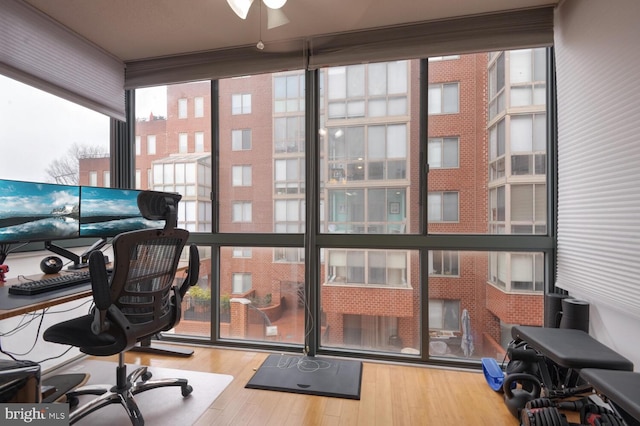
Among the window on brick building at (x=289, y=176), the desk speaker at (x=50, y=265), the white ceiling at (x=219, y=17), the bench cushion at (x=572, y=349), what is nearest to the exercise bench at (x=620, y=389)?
the bench cushion at (x=572, y=349)

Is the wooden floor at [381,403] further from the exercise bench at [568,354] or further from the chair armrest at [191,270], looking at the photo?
the chair armrest at [191,270]

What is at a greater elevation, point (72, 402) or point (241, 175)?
point (241, 175)

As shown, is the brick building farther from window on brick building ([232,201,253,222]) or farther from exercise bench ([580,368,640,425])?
exercise bench ([580,368,640,425])

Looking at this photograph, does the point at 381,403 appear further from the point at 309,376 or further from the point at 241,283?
the point at 241,283

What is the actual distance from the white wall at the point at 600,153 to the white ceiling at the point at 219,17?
0.52 m

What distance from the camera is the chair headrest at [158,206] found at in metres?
1.58

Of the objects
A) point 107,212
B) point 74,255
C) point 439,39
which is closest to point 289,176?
point 107,212

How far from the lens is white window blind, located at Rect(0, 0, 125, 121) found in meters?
2.09

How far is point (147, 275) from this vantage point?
1.67m

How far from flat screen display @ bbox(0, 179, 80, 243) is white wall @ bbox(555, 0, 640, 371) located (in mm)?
3422

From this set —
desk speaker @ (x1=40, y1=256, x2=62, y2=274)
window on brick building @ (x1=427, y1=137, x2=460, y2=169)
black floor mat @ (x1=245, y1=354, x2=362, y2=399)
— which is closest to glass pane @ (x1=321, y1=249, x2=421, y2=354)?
black floor mat @ (x1=245, y1=354, x2=362, y2=399)

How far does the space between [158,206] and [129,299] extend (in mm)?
527

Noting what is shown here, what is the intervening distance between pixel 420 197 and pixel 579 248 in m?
1.09

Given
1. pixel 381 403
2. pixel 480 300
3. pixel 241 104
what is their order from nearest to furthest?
1. pixel 381 403
2. pixel 480 300
3. pixel 241 104
